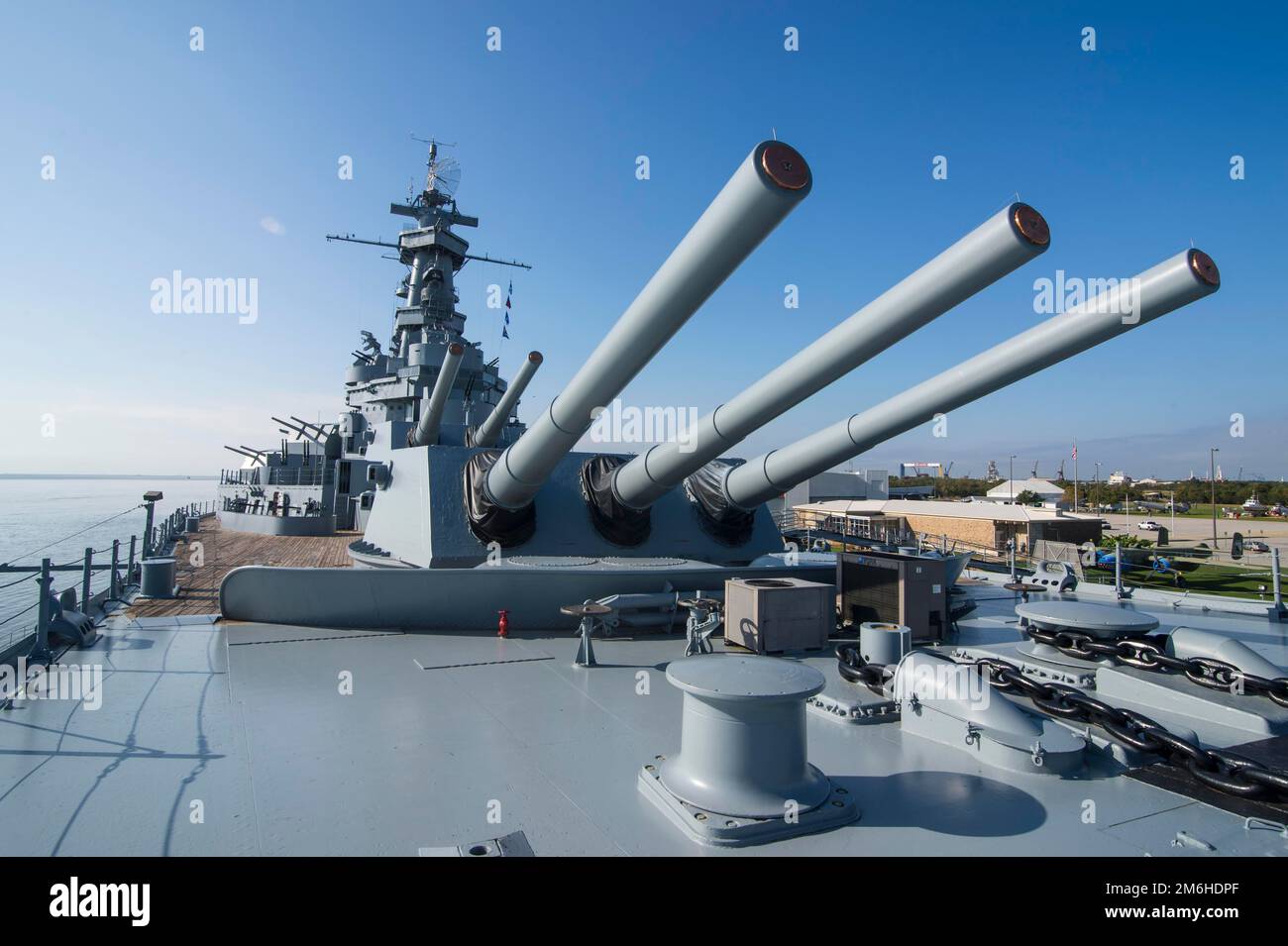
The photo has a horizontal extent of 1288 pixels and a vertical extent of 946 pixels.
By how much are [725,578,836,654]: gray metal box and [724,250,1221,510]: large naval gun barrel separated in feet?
3.21

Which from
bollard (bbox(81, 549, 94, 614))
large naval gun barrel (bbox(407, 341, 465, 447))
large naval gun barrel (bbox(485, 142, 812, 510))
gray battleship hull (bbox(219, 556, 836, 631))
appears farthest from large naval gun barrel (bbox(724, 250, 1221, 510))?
bollard (bbox(81, 549, 94, 614))

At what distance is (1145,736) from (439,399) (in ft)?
19.7

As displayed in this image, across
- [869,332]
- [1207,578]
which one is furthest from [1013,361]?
[1207,578]

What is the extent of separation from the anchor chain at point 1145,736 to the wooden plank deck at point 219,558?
6536mm

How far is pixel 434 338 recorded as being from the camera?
856 inches

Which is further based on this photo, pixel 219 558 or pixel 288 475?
pixel 288 475

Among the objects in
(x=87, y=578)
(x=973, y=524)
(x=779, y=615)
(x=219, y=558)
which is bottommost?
(x=219, y=558)

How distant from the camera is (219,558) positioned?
13156 millimetres

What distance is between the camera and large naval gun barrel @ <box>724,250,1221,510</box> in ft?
10.2

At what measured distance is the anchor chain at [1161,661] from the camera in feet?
11.0

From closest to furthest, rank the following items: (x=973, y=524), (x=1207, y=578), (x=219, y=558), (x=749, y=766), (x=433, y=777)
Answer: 1. (x=749, y=766)
2. (x=433, y=777)
3. (x=219, y=558)
4. (x=1207, y=578)
5. (x=973, y=524)

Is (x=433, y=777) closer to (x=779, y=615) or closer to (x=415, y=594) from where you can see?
(x=779, y=615)
